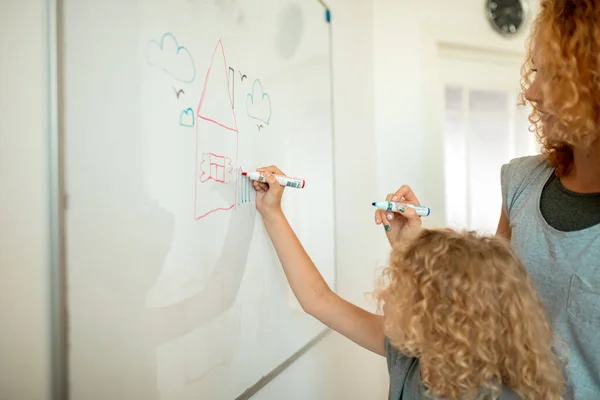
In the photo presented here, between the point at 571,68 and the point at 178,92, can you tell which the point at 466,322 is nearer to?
the point at 571,68

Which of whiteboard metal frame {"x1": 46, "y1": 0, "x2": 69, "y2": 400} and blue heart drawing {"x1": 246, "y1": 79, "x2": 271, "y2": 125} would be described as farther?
blue heart drawing {"x1": 246, "y1": 79, "x2": 271, "y2": 125}

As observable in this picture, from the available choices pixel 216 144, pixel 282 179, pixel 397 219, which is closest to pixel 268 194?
pixel 282 179

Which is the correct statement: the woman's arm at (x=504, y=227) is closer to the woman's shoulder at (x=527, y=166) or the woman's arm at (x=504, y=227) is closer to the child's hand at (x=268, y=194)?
the woman's shoulder at (x=527, y=166)

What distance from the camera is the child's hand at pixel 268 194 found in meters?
0.88

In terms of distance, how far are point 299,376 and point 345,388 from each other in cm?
38

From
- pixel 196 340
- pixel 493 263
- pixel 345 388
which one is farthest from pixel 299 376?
pixel 493 263

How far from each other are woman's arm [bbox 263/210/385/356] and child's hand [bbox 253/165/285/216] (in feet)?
0.04

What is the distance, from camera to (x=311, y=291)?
2.80 feet

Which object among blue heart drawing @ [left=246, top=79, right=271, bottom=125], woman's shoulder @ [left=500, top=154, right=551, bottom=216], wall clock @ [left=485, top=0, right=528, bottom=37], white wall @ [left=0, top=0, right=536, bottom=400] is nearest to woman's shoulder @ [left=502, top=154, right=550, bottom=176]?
woman's shoulder @ [left=500, top=154, right=551, bottom=216]

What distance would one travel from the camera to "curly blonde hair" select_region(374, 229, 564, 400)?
2.18 feet

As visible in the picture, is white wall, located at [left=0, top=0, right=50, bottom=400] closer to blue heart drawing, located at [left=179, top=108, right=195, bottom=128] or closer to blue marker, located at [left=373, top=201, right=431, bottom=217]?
blue heart drawing, located at [left=179, top=108, right=195, bottom=128]

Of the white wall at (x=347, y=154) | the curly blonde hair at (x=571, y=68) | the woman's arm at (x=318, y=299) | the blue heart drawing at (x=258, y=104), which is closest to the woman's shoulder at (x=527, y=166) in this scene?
the curly blonde hair at (x=571, y=68)

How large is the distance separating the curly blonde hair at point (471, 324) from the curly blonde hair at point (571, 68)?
0.21m

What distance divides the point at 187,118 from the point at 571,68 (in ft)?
1.82
